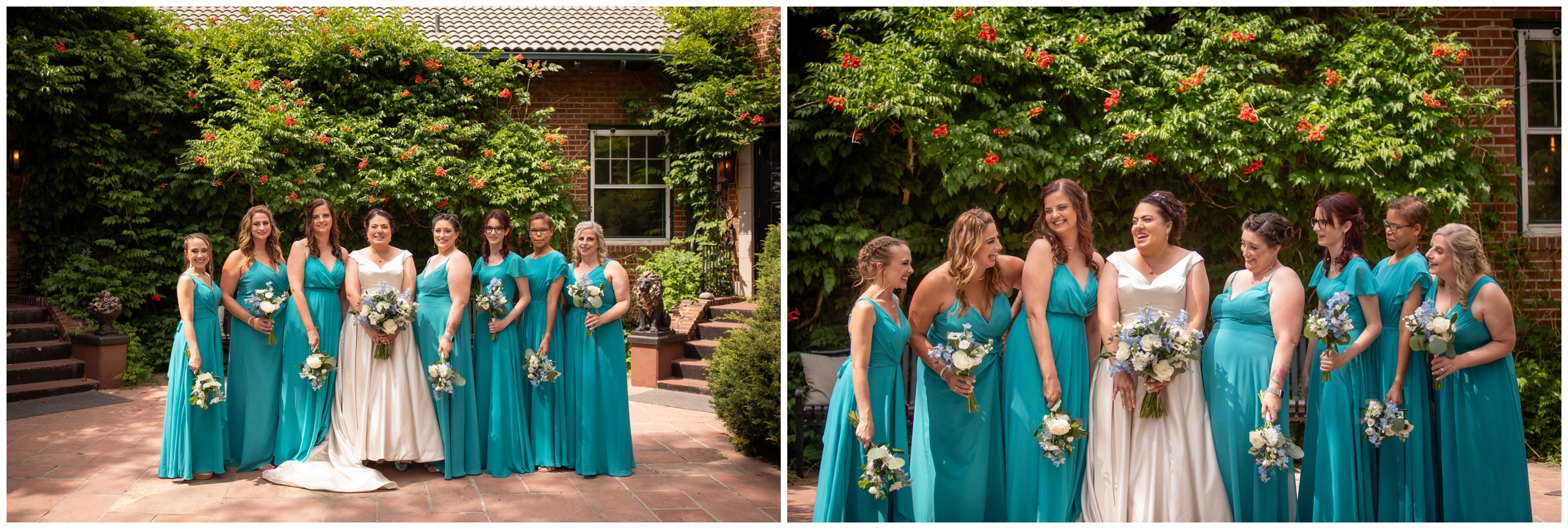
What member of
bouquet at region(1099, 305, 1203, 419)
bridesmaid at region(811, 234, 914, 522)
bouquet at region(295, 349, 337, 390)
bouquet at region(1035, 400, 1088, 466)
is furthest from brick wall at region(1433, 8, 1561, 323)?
bouquet at region(295, 349, 337, 390)

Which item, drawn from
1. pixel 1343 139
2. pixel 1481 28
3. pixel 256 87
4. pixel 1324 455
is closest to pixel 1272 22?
pixel 1343 139

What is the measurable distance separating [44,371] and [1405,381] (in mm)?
10375

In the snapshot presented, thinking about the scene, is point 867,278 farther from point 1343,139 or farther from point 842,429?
point 1343,139

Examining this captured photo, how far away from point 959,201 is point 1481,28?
4.16 metres

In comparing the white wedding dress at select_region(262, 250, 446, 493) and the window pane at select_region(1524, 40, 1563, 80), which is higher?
the window pane at select_region(1524, 40, 1563, 80)

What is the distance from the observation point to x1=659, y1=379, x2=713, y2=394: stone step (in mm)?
8297

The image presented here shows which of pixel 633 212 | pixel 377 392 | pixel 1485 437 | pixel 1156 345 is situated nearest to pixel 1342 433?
pixel 1485 437

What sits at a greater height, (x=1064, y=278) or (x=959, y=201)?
(x=959, y=201)

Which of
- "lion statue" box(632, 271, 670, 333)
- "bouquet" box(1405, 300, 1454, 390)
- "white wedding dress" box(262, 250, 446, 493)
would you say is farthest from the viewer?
"lion statue" box(632, 271, 670, 333)

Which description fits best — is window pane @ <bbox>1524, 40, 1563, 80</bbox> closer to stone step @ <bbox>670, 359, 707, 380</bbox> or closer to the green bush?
the green bush

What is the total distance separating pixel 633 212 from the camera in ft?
34.0

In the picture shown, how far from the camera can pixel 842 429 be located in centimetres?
372

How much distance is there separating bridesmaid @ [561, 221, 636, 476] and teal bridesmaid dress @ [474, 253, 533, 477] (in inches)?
11.7

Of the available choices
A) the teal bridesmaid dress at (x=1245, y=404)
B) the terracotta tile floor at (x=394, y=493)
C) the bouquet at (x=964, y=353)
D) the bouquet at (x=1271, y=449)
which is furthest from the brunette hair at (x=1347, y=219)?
the terracotta tile floor at (x=394, y=493)
